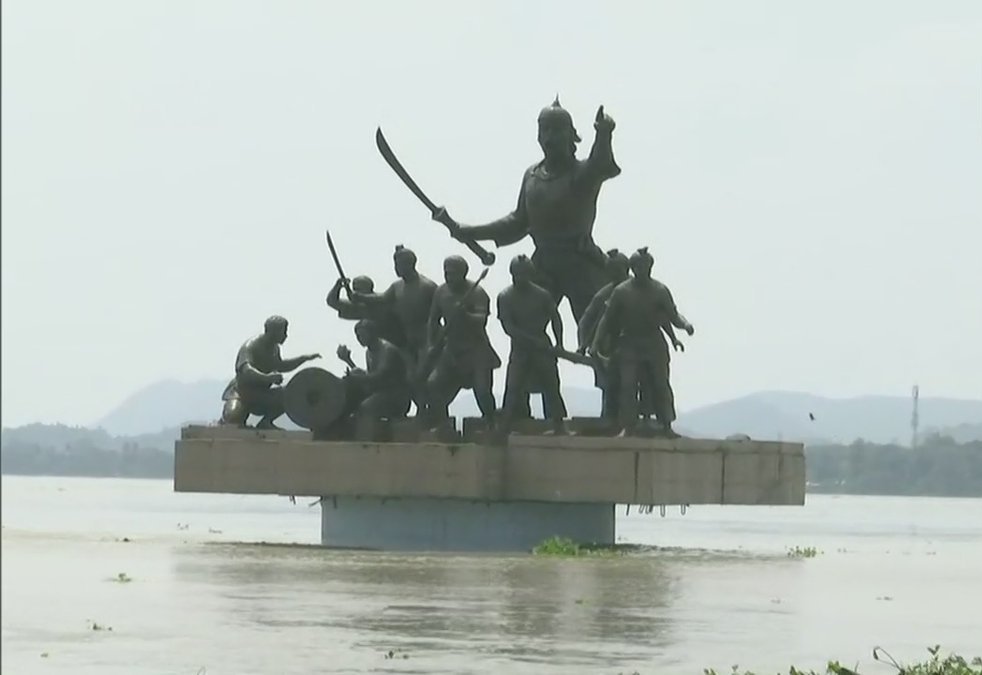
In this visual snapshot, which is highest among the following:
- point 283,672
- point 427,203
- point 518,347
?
point 427,203

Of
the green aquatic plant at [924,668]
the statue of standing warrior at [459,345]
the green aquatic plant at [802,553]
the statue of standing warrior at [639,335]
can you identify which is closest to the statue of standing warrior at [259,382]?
the statue of standing warrior at [459,345]

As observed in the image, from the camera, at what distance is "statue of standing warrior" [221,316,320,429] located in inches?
983

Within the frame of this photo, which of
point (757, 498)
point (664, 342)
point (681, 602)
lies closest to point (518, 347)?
point (664, 342)

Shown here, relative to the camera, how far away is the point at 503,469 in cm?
2283

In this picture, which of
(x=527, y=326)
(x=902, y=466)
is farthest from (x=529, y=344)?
(x=902, y=466)

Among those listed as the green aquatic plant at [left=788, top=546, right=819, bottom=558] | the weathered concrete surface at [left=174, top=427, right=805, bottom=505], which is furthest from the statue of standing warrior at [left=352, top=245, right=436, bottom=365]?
the green aquatic plant at [left=788, top=546, right=819, bottom=558]

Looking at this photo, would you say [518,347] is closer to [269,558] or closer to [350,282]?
[350,282]

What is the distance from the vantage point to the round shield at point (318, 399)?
24.4m

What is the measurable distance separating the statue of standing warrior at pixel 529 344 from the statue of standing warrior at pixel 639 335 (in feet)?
1.76

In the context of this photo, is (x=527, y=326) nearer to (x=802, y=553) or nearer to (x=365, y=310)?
(x=365, y=310)

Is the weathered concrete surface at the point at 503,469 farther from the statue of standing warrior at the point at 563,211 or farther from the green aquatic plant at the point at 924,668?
the green aquatic plant at the point at 924,668

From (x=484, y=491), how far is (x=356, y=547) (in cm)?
142

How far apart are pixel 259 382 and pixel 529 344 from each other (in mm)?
3225

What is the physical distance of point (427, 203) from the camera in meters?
25.6
